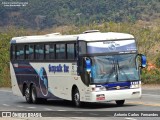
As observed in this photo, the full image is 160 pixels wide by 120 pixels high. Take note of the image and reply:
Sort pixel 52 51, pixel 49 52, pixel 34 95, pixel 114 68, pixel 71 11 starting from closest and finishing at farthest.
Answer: pixel 114 68
pixel 52 51
pixel 49 52
pixel 34 95
pixel 71 11

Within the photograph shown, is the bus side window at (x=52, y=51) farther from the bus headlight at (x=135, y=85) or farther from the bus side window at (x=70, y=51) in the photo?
the bus headlight at (x=135, y=85)

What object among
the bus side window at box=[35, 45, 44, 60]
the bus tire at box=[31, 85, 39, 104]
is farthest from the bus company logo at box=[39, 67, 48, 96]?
the bus tire at box=[31, 85, 39, 104]

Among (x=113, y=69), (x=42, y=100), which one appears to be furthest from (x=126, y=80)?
(x=42, y=100)

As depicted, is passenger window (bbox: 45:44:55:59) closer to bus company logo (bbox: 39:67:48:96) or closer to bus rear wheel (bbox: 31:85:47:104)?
bus company logo (bbox: 39:67:48:96)

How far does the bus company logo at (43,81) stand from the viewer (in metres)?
29.3

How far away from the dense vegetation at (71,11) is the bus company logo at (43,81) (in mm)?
89511

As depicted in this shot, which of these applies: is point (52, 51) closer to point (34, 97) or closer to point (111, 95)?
point (34, 97)

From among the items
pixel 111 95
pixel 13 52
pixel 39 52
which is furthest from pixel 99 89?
pixel 13 52

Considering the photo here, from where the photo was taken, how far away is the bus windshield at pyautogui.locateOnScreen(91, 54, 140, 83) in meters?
24.7

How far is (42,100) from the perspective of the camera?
105 feet

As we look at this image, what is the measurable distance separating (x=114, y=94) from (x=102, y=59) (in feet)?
4.65

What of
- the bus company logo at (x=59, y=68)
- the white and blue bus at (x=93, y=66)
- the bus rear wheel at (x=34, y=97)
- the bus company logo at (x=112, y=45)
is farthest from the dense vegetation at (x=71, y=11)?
the bus company logo at (x=112, y=45)

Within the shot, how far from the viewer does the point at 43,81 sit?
2964 cm

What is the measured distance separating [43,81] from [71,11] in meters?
97.6
